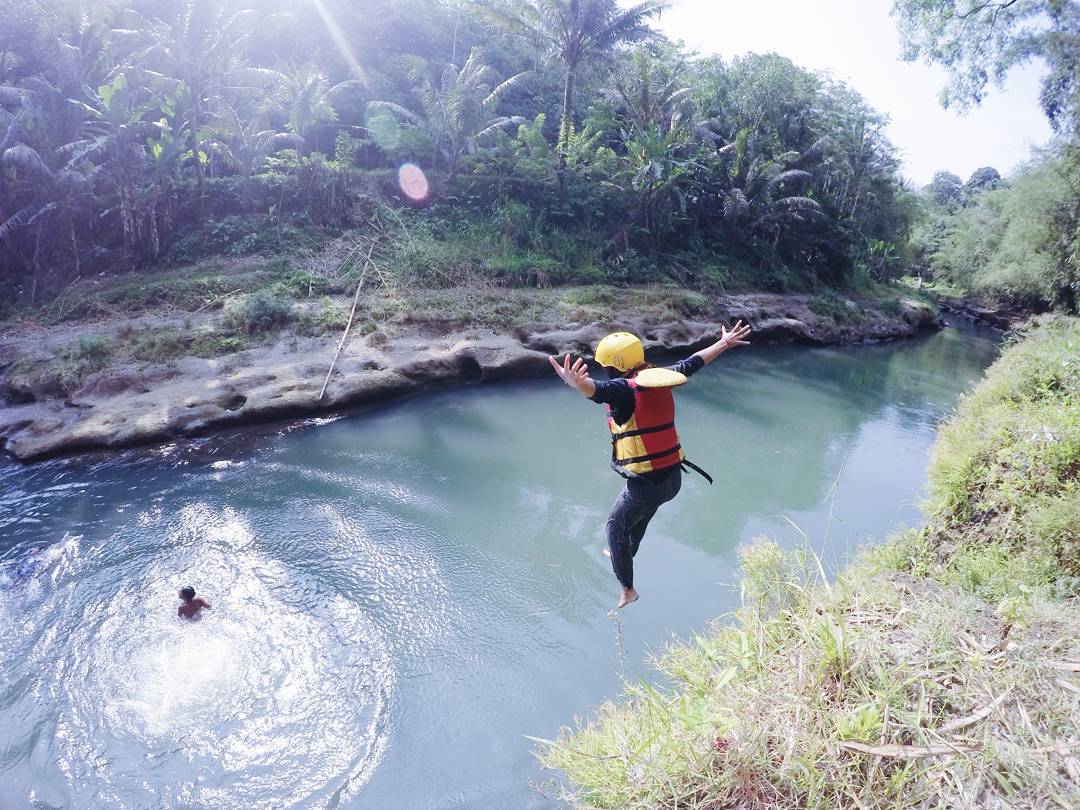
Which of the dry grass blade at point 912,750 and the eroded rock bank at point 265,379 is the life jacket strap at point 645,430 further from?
the eroded rock bank at point 265,379

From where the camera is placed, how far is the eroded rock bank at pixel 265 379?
8539mm

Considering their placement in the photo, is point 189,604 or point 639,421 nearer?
point 639,421

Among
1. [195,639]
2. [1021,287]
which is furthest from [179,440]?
[1021,287]

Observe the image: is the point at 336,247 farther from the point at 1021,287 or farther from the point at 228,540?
the point at 1021,287

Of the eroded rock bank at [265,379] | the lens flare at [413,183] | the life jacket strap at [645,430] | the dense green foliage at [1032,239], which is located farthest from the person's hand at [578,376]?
the dense green foliage at [1032,239]

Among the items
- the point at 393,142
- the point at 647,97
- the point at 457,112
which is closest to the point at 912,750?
the point at 457,112

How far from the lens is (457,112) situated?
17.1 m

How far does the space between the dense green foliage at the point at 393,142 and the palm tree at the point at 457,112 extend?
70 millimetres

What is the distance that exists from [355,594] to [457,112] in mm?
15820

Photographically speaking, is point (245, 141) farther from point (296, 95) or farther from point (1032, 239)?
point (1032, 239)

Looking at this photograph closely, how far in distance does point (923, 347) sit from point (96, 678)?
24.1 meters

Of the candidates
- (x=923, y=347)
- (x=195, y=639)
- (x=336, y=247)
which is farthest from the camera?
(x=923, y=347)

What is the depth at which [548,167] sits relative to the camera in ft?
62.4

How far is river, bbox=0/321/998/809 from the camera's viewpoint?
3744 mm
